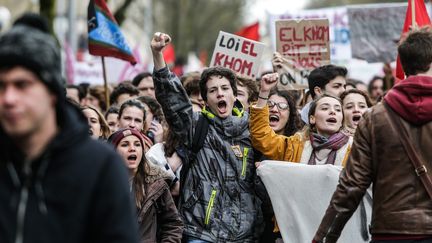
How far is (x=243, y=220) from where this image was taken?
756cm

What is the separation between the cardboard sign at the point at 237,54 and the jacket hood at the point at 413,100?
15.3 feet

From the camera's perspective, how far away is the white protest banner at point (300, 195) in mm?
7312

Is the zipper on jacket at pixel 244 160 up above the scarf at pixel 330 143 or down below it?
below

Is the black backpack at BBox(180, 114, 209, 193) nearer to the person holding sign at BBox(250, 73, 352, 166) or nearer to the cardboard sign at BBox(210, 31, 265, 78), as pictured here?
the person holding sign at BBox(250, 73, 352, 166)

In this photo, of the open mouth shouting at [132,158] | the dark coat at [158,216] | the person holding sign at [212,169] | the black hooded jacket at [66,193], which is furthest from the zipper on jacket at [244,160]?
the black hooded jacket at [66,193]

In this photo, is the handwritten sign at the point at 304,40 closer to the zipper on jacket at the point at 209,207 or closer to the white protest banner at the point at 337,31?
the zipper on jacket at the point at 209,207

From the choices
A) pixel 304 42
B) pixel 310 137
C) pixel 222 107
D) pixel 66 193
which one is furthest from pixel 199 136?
pixel 66 193

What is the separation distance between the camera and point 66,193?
3.83 metres

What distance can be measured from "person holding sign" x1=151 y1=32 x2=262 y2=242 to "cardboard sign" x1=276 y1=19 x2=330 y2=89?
11.2ft

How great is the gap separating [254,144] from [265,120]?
0.20m

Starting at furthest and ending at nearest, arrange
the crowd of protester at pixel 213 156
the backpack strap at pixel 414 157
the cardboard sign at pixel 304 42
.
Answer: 1. the cardboard sign at pixel 304 42
2. the crowd of protester at pixel 213 156
3. the backpack strap at pixel 414 157

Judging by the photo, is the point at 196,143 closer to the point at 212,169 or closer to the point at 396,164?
the point at 212,169

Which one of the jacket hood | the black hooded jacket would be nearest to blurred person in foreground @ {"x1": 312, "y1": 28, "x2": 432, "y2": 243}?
the jacket hood

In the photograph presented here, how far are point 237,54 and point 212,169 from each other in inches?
123
